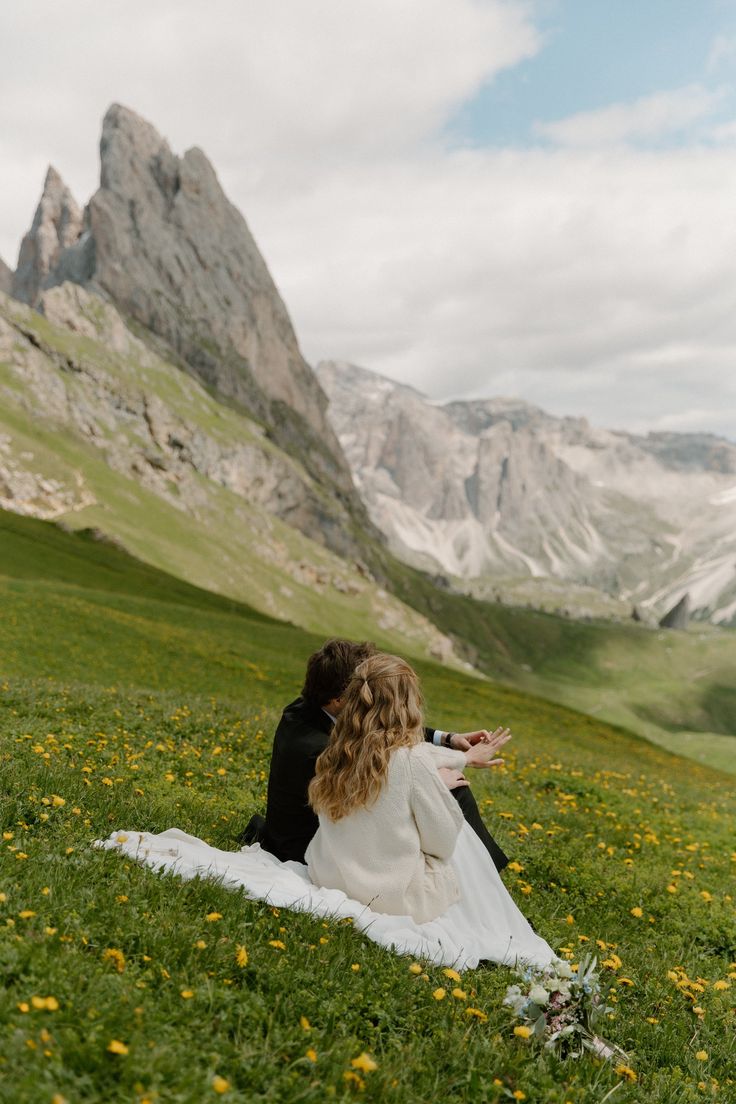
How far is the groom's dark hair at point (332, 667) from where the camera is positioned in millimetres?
10047

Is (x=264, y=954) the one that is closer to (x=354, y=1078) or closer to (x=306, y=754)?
(x=354, y=1078)

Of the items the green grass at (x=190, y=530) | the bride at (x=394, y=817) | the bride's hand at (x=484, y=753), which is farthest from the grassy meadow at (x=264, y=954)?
the green grass at (x=190, y=530)

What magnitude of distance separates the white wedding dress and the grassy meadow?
1.05ft

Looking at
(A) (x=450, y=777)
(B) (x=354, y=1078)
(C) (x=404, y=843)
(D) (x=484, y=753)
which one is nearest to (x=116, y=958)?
(B) (x=354, y=1078)

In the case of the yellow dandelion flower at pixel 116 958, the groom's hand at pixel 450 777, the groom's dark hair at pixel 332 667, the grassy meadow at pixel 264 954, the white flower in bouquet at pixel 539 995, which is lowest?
the grassy meadow at pixel 264 954

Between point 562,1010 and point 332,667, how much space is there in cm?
468

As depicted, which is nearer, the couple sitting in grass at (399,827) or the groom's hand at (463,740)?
the couple sitting in grass at (399,827)

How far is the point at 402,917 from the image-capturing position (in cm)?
870

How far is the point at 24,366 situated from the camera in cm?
16312

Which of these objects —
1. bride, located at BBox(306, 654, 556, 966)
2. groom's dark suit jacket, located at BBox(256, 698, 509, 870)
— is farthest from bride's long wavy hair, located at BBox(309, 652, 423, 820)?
groom's dark suit jacket, located at BBox(256, 698, 509, 870)

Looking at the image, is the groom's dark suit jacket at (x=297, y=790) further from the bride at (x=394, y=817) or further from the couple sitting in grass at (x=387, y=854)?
the bride at (x=394, y=817)

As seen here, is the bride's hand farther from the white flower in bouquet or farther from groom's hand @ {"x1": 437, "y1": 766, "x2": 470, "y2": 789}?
the white flower in bouquet

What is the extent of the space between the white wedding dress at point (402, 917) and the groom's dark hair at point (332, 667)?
88.2 inches

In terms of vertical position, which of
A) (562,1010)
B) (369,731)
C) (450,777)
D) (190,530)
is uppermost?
(190,530)
